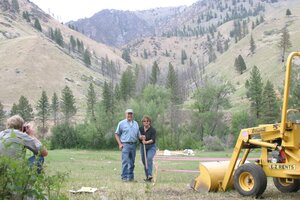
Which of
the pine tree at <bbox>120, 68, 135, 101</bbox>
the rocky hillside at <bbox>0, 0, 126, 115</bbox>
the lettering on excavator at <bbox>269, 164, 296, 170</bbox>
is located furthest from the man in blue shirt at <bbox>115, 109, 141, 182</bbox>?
the rocky hillside at <bbox>0, 0, 126, 115</bbox>

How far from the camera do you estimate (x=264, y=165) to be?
9445 millimetres

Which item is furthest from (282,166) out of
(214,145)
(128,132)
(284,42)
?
(284,42)

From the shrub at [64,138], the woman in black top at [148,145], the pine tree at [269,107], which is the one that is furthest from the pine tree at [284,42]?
the woman in black top at [148,145]

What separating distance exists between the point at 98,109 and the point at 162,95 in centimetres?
1135

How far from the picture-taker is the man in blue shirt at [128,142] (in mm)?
12836

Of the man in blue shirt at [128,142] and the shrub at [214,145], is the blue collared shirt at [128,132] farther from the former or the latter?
the shrub at [214,145]

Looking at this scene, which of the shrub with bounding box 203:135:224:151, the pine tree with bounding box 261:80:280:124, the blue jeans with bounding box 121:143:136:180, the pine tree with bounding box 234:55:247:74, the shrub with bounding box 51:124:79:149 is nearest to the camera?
the blue jeans with bounding box 121:143:136:180

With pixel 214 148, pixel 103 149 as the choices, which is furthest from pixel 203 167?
pixel 103 149

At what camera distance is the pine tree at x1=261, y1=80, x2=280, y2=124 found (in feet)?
228

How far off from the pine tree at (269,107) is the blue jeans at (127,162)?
59.4 metres

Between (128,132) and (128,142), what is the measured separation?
0.95 feet

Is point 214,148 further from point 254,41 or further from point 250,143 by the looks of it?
point 254,41

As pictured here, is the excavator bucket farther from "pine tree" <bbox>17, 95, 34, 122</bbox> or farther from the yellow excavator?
"pine tree" <bbox>17, 95, 34, 122</bbox>

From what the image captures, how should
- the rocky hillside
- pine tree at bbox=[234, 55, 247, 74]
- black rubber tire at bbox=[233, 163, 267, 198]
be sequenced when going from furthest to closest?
pine tree at bbox=[234, 55, 247, 74] < the rocky hillside < black rubber tire at bbox=[233, 163, 267, 198]
